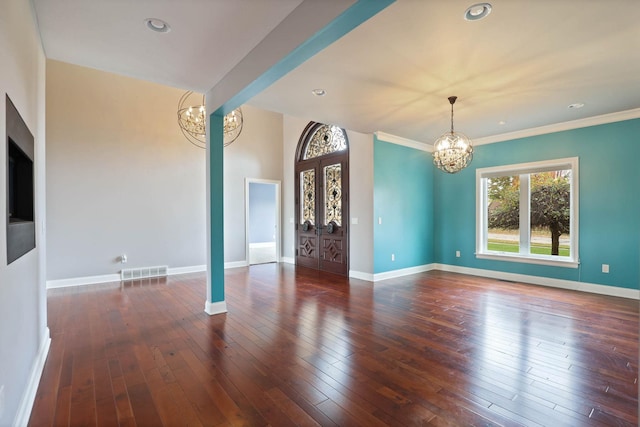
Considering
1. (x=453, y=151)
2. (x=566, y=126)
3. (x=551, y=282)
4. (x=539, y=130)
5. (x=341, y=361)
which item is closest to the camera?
(x=341, y=361)

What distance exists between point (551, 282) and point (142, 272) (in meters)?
7.44

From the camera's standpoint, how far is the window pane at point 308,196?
7141 millimetres

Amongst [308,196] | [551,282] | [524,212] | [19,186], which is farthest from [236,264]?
[551,282]

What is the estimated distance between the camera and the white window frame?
5.09 m

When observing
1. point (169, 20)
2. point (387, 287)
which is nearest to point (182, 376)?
point (169, 20)

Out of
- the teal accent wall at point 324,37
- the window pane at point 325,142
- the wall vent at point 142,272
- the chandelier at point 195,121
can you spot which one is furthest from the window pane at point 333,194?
the teal accent wall at point 324,37

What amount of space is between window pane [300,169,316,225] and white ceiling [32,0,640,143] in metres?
2.87

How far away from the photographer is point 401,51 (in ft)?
9.18

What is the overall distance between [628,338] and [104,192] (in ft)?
25.0

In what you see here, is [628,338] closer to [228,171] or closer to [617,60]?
[617,60]

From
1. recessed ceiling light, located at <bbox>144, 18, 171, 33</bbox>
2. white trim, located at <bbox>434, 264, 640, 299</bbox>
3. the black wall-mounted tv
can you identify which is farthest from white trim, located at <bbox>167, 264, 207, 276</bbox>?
white trim, located at <bbox>434, 264, 640, 299</bbox>

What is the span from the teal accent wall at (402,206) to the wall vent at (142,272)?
4176 mm

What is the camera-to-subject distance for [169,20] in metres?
2.36

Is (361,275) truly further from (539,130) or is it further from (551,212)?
(539,130)
